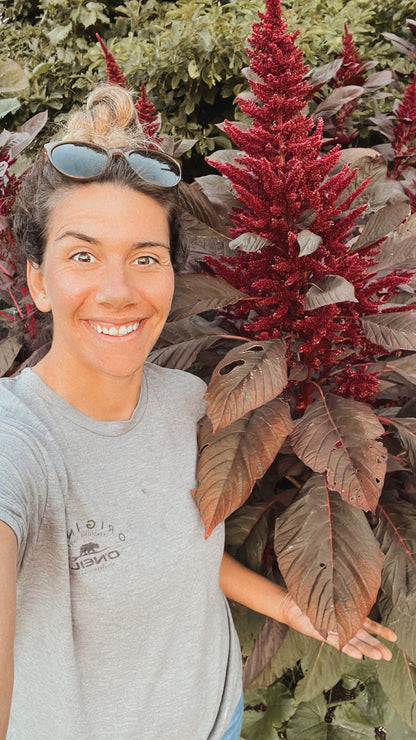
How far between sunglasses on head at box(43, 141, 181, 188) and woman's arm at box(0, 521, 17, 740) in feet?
1.76

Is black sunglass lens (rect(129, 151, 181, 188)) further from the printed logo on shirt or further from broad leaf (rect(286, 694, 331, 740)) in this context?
broad leaf (rect(286, 694, 331, 740))

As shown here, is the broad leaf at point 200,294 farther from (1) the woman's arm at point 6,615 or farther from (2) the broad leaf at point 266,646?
(2) the broad leaf at point 266,646

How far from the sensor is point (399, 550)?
1.17m

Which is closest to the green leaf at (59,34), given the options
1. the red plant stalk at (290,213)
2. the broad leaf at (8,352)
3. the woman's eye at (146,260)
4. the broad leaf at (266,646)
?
the broad leaf at (8,352)

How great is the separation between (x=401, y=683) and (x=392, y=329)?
34.3 inches

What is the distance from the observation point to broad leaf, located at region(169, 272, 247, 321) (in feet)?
3.62

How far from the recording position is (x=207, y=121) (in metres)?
2.90

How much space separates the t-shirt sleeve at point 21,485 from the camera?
2.23 feet

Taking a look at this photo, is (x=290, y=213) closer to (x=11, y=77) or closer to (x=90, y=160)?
(x=90, y=160)

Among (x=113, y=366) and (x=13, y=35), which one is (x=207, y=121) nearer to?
(x=13, y=35)

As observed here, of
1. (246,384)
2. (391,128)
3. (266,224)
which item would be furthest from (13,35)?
(246,384)

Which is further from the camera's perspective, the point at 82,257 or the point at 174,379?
the point at 174,379

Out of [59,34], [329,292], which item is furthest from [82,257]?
[59,34]

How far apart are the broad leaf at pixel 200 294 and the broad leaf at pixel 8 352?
486 millimetres
